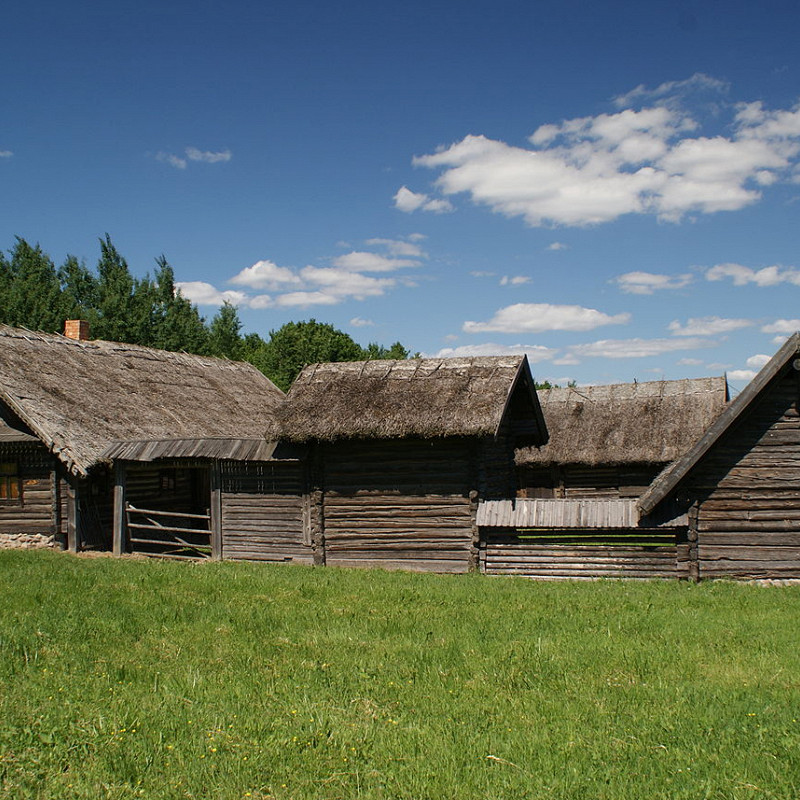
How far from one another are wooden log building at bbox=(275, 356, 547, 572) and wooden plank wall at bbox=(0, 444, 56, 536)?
22.5 feet

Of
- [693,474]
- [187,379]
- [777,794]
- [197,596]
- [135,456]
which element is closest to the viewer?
[777,794]

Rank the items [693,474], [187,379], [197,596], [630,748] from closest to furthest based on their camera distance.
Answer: [630,748], [197,596], [693,474], [187,379]

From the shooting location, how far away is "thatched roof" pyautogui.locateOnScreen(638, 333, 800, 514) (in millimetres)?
12617

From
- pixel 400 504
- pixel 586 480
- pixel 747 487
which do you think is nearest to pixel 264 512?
pixel 400 504

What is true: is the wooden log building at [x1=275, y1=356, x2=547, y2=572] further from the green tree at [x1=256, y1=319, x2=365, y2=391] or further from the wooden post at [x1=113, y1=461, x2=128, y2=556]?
the green tree at [x1=256, y1=319, x2=365, y2=391]

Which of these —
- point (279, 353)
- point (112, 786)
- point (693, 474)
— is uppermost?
point (279, 353)

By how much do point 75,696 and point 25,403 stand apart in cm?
1361

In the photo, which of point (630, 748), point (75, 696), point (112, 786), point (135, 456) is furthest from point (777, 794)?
point (135, 456)

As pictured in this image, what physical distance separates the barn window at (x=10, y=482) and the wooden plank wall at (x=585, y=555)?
1204 cm

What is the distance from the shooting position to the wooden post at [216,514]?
17688mm

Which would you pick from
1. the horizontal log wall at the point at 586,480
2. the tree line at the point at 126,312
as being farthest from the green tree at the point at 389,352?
the horizontal log wall at the point at 586,480

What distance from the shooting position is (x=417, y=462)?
1644cm

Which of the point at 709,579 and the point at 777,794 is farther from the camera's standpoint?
the point at 709,579

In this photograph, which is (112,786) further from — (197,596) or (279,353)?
(279,353)
